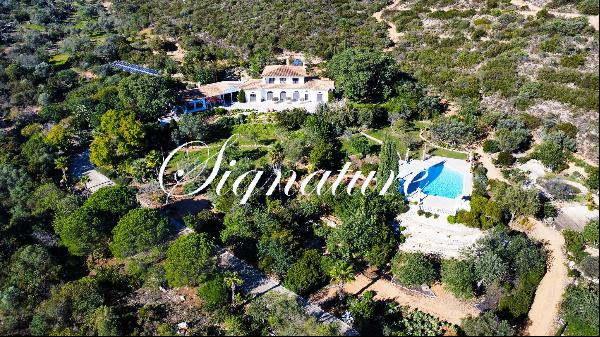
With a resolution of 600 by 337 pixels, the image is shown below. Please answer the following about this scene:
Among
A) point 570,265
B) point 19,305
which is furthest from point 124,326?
point 570,265

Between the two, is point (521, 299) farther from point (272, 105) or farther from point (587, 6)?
point (587, 6)

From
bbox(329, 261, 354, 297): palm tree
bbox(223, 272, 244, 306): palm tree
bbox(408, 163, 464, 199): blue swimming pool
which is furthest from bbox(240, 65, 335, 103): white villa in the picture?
bbox(223, 272, 244, 306): palm tree

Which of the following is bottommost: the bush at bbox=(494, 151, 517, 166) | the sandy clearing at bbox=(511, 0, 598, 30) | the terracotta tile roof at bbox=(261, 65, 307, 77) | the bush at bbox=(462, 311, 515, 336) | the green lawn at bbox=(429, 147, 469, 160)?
the bush at bbox=(462, 311, 515, 336)

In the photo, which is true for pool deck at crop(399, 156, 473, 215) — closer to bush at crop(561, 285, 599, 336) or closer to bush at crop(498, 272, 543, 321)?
bush at crop(498, 272, 543, 321)

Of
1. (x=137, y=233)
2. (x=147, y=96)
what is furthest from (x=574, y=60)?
(x=137, y=233)

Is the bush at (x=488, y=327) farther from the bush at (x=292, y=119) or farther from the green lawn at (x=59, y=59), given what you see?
the green lawn at (x=59, y=59)

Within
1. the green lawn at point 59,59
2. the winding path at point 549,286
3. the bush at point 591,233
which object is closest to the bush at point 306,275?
the winding path at point 549,286

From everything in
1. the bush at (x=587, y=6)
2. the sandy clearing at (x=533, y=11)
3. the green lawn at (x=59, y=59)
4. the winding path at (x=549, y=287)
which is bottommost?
the winding path at (x=549, y=287)
